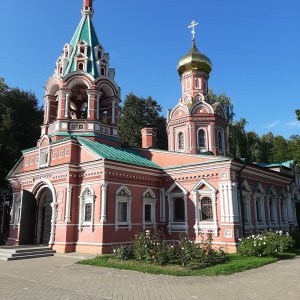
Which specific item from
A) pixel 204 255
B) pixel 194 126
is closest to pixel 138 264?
pixel 204 255

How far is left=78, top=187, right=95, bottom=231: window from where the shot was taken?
14.0 meters

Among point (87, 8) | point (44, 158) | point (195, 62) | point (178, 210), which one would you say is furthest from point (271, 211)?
point (87, 8)

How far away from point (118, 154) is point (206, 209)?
4.97 m

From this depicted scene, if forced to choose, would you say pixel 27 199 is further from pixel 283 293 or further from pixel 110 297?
pixel 283 293

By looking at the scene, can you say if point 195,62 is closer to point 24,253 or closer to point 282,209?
point 282,209

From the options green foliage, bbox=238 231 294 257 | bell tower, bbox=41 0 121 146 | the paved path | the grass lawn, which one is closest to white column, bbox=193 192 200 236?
green foliage, bbox=238 231 294 257

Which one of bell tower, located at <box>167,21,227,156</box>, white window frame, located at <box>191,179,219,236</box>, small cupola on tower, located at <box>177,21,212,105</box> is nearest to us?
white window frame, located at <box>191,179,219,236</box>

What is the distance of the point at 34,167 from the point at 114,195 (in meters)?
5.68

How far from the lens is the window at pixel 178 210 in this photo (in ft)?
51.7

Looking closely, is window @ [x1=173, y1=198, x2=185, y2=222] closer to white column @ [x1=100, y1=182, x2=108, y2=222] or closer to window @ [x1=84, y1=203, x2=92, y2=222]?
white column @ [x1=100, y1=182, x2=108, y2=222]

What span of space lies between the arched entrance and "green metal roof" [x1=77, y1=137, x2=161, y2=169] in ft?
10.8

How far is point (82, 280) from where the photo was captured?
8.49 metres

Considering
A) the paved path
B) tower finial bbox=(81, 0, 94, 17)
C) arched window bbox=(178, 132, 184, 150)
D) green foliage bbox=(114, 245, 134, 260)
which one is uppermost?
tower finial bbox=(81, 0, 94, 17)

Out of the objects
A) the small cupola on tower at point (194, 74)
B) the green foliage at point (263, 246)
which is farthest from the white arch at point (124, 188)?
the small cupola on tower at point (194, 74)
